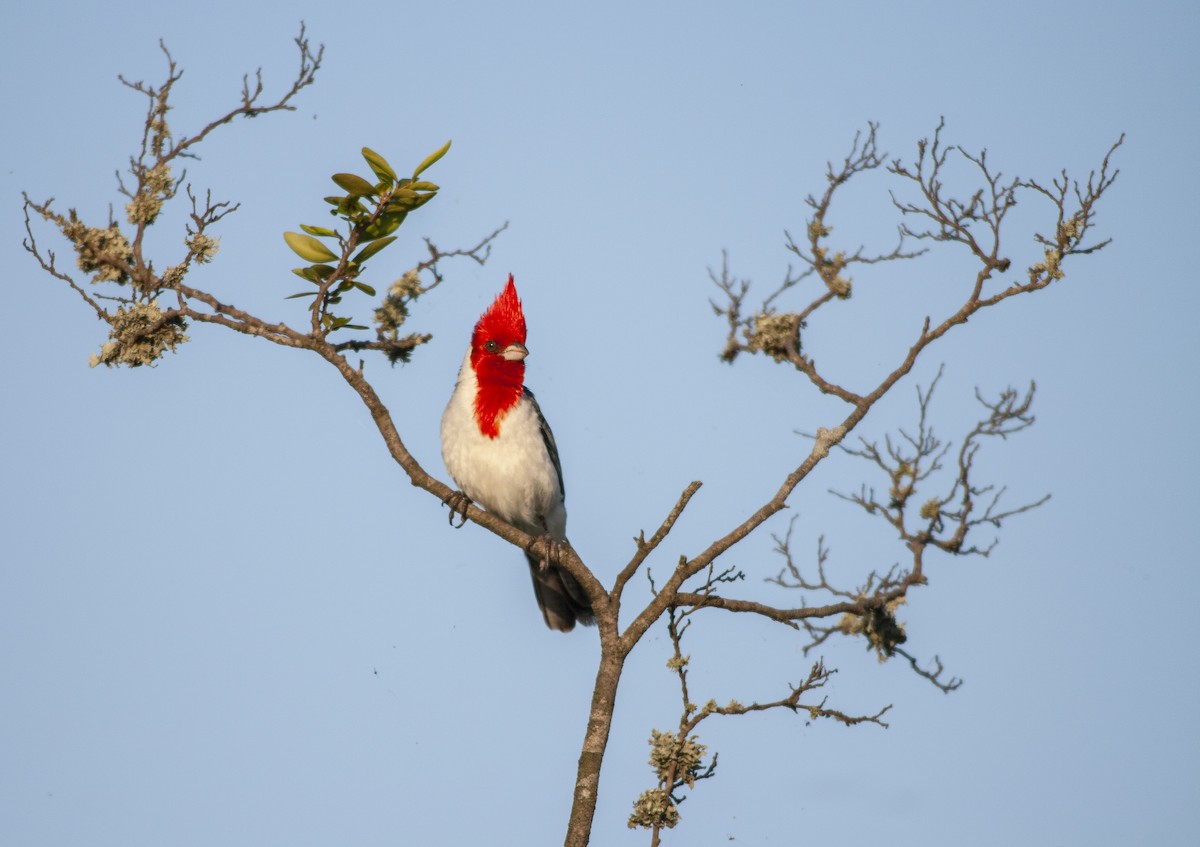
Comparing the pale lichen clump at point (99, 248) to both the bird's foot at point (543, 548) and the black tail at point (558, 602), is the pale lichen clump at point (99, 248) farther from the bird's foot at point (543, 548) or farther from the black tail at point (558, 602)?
the black tail at point (558, 602)

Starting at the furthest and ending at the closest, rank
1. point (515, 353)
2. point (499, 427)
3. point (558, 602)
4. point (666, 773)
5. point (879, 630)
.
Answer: point (558, 602) → point (499, 427) → point (515, 353) → point (879, 630) → point (666, 773)

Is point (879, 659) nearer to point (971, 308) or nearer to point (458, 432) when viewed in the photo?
point (971, 308)

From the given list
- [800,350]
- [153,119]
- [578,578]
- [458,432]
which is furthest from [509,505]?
[153,119]

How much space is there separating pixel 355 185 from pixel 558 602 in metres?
4.24

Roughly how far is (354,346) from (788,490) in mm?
2252

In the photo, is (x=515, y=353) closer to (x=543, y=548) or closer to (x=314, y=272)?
(x=543, y=548)

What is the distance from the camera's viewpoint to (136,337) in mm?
5570

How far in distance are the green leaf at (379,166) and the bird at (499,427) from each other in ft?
8.21

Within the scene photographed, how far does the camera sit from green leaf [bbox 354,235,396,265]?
582cm

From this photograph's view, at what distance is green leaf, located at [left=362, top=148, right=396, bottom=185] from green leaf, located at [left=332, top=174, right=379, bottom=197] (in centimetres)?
7

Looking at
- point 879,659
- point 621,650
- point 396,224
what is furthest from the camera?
point 879,659

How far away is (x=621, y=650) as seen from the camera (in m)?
5.51

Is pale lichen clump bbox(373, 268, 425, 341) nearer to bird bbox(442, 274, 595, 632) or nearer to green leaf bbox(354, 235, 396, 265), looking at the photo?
green leaf bbox(354, 235, 396, 265)

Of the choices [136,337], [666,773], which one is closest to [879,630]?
[666,773]
